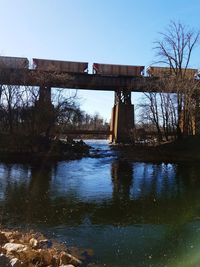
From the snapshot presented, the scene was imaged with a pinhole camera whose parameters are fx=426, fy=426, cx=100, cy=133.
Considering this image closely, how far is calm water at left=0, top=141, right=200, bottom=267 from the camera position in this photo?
1213cm

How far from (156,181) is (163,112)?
30.7 meters

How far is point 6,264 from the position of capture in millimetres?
9430

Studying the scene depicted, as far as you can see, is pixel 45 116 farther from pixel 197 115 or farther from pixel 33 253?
pixel 33 253

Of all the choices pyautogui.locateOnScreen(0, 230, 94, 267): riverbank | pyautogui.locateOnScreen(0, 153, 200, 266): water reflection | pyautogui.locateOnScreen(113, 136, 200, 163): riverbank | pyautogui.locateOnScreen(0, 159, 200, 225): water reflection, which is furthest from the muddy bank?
pyautogui.locateOnScreen(0, 230, 94, 267): riverbank

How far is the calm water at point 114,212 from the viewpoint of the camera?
12133 millimetres

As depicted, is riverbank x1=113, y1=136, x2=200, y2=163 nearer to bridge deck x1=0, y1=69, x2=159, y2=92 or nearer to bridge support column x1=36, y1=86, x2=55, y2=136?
bridge deck x1=0, y1=69, x2=159, y2=92

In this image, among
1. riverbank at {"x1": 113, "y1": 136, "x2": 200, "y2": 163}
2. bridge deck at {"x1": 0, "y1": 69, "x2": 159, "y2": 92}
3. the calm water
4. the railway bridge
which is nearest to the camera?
the calm water

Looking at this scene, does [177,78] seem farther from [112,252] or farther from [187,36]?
[112,252]

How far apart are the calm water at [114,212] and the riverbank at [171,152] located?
499 inches

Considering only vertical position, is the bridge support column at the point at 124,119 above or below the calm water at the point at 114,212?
above

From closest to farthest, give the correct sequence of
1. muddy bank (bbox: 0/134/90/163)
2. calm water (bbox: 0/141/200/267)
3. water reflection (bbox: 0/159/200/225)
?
1. calm water (bbox: 0/141/200/267)
2. water reflection (bbox: 0/159/200/225)
3. muddy bank (bbox: 0/134/90/163)

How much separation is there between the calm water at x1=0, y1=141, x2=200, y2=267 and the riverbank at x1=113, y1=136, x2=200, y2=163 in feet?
41.6

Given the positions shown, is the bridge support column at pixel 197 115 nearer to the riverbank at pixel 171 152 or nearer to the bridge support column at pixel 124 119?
the riverbank at pixel 171 152

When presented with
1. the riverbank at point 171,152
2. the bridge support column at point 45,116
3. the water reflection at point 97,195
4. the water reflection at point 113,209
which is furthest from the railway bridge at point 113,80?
the water reflection at point 113,209
